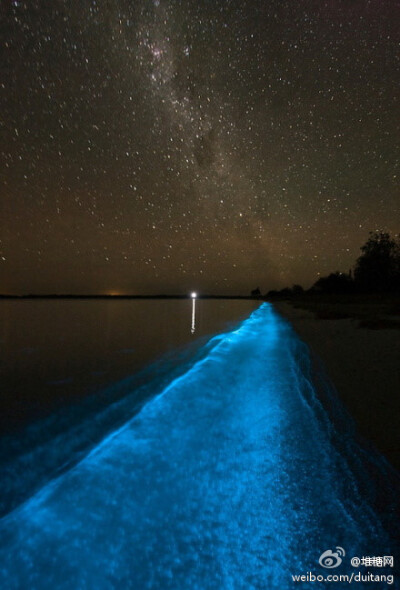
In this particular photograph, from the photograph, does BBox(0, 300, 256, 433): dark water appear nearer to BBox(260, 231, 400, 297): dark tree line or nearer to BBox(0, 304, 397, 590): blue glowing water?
BBox(0, 304, 397, 590): blue glowing water

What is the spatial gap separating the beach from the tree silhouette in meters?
46.3

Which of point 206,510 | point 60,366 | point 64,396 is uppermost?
point 206,510

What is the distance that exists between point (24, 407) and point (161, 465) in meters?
3.64

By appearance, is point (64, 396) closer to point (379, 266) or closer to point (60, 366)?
point (60, 366)

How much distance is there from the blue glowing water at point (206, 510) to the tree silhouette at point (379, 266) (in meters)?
53.9

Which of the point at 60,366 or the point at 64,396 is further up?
the point at 64,396

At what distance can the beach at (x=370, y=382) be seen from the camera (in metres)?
3.74

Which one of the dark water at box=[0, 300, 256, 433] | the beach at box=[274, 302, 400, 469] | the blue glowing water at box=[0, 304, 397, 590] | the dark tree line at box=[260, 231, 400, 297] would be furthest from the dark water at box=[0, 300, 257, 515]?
the dark tree line at box=[260, 231, 400, 297]

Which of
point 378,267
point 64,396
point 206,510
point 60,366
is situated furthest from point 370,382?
point 378,267

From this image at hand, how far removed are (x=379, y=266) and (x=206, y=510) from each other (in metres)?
59.7

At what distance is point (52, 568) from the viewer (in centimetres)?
211

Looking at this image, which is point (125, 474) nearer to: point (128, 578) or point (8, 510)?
point (8, 510)

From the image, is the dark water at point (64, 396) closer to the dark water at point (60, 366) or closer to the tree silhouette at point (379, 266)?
the dark water at point (60, 366)

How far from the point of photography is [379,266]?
5322cm
